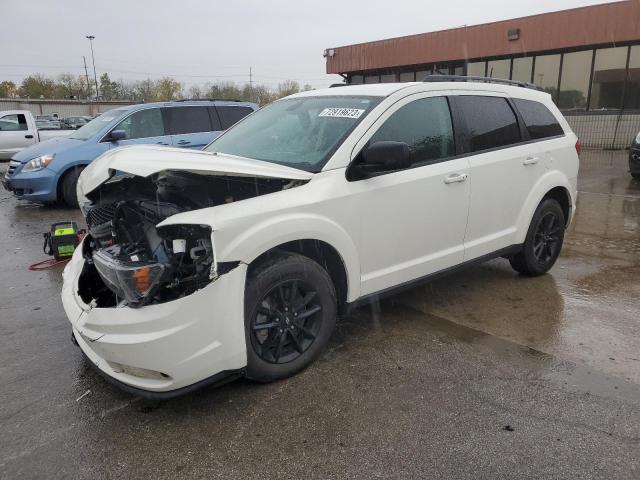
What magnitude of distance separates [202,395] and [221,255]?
93cm

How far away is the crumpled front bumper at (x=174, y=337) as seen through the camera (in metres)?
2.45

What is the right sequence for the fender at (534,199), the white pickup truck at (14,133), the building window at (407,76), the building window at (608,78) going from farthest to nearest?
the building window at (407,76)
the building window at (608,78)
the white pickup truck at (14,133)
the fender at (534,199)

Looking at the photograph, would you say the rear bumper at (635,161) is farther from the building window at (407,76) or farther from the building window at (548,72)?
the building window at (407,76)

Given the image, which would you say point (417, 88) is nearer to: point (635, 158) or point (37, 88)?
point (635, 158)

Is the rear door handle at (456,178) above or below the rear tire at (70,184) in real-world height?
above

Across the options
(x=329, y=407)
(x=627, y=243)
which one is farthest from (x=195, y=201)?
(x=627, y=243)

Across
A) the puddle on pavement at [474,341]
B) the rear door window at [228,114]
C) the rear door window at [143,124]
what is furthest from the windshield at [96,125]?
the puddle on pavement at [474,341]

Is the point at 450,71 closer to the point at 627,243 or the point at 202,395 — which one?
the point at 627,243

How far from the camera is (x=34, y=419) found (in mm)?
2729

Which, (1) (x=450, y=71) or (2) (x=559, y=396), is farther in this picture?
(1) (x=450, y=71)

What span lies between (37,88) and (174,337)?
306ft

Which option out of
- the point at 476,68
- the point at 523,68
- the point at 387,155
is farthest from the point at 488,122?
the point at 476,68

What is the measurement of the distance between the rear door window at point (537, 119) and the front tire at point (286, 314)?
2.69 meters

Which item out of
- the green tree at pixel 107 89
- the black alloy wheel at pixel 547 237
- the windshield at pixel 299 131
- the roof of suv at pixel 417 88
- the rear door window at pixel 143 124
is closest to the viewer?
the windshield at pixel 299 131
